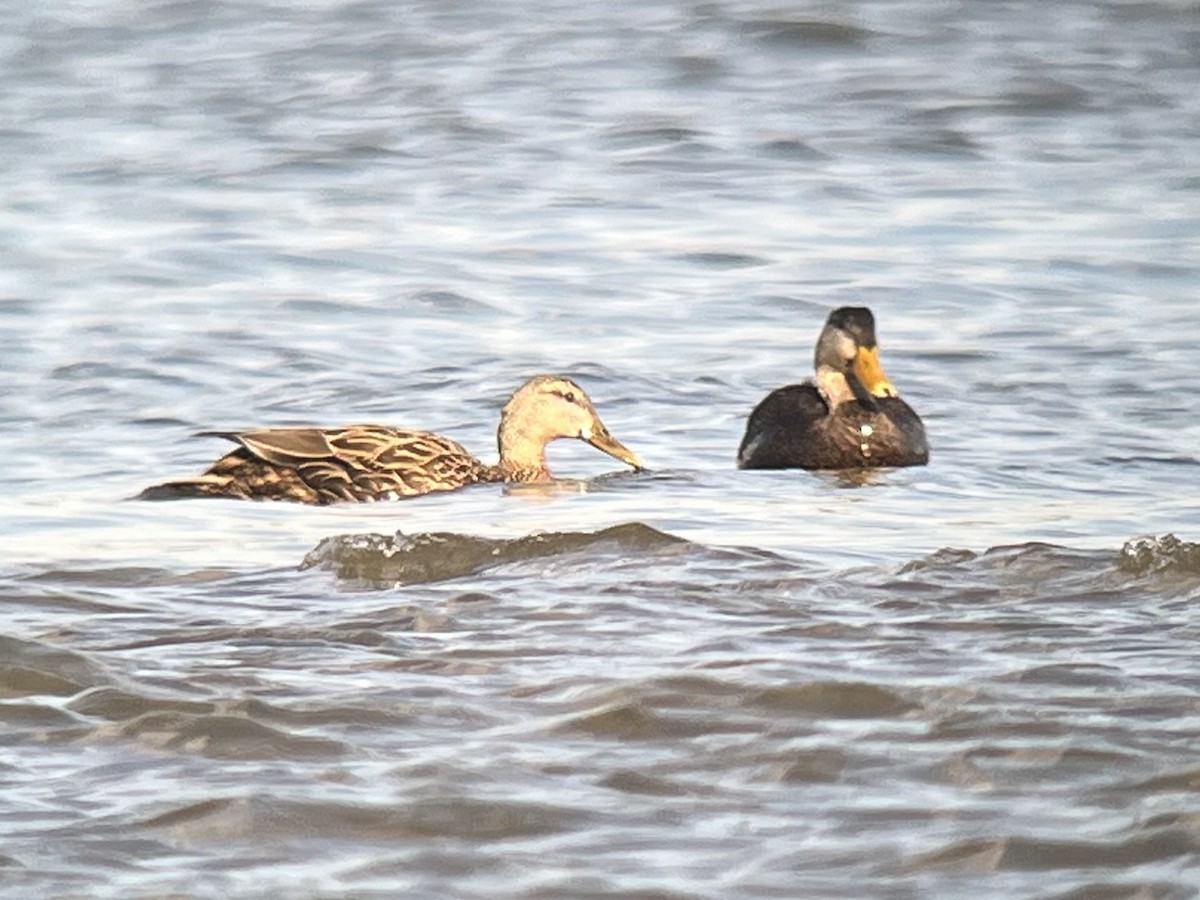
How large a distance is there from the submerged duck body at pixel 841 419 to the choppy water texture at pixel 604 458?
230mm

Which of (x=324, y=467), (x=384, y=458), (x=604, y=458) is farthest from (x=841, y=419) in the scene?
(x=324, y=467)

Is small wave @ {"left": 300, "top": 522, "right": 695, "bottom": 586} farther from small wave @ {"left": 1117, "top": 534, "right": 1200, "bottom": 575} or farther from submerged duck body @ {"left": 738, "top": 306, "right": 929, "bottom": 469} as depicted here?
submerged duck body @ {"left": 738, "top": 306, "right": 929, "bottom": 469}

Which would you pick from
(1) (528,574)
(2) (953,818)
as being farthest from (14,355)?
(2) (953,818)

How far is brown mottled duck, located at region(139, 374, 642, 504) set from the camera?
32.1ft

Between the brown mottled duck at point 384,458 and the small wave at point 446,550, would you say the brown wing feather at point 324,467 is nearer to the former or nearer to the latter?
the brown mottled duck at point 384,458

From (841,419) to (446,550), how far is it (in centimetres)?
359

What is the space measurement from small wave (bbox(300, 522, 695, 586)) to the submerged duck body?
2.49m

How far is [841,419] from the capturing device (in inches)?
446

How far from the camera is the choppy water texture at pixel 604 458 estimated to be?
16.9ft

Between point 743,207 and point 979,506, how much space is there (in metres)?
7.57

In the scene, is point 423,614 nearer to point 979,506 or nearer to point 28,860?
point 28,860

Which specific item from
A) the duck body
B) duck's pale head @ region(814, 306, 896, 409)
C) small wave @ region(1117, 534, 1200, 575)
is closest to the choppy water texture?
small wave @ region(1117, 534, 1200, 575)

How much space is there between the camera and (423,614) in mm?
7008

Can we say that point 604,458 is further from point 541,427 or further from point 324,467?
point 324,467
